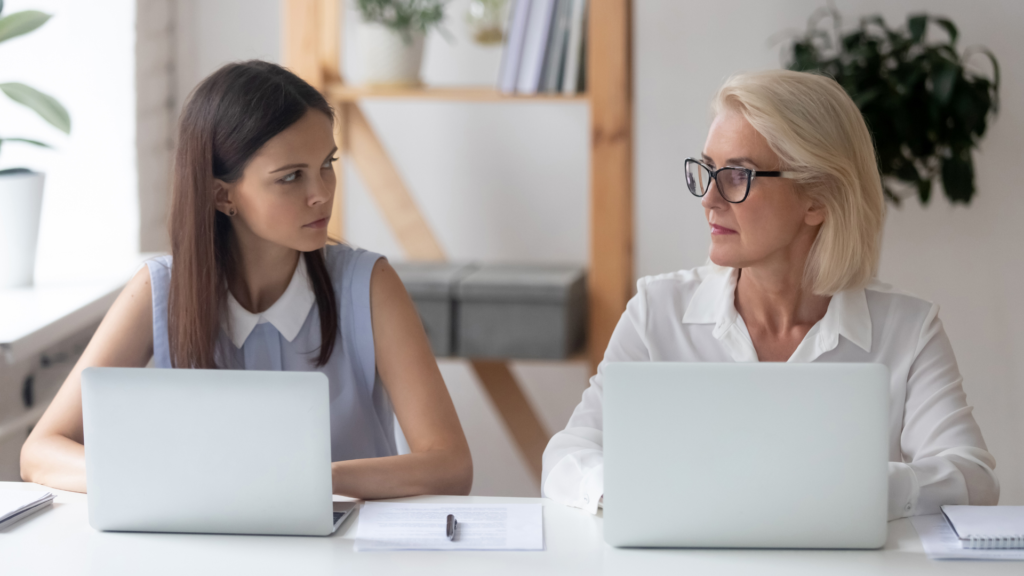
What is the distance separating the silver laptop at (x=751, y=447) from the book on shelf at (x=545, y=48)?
1723 millimetres

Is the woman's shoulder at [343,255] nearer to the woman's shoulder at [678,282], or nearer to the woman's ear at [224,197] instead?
the woman's ear at [224,197]

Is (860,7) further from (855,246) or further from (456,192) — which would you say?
(855,246)

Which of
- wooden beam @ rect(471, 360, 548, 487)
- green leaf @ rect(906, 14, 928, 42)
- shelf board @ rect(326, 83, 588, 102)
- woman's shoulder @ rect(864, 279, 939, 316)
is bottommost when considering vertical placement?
wooden beam @ rect(471, 360, 548, 487)

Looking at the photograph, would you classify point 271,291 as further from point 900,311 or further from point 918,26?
point 918,26

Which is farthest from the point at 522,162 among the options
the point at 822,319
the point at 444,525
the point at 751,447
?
the point at 751,447

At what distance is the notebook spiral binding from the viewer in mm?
1078

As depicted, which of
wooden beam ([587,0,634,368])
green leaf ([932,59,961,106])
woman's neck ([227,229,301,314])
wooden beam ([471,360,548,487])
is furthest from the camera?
wooden beam ([471,360,548,487])

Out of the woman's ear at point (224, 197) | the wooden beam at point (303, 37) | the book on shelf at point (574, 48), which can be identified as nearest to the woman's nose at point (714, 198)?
the woman's ear at point (224, 197)

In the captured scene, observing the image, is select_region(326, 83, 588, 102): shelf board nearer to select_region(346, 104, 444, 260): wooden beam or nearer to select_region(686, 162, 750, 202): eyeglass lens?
select_region(346, 104, 444, 260): wooden beam

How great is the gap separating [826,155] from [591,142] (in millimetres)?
1164

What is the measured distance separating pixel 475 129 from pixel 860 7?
1234 millimetres

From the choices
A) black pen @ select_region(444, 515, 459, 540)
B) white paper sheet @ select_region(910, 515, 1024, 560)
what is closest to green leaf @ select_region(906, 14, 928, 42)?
white paper sheet @ select_region(910, 515, 1024, 560)

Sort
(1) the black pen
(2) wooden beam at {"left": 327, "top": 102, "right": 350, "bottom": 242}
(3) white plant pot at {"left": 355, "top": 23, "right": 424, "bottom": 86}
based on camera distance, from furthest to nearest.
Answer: (2) wooden beam at {"left": 327, "top": 102, "right": 350, "bottom": 242} → (3) white plant pot at {"left": 355, "top": 23, "right": 424, "bottom": 86} → (1) the black pen

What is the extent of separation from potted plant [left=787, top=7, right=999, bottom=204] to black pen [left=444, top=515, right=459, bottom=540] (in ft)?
5.73
